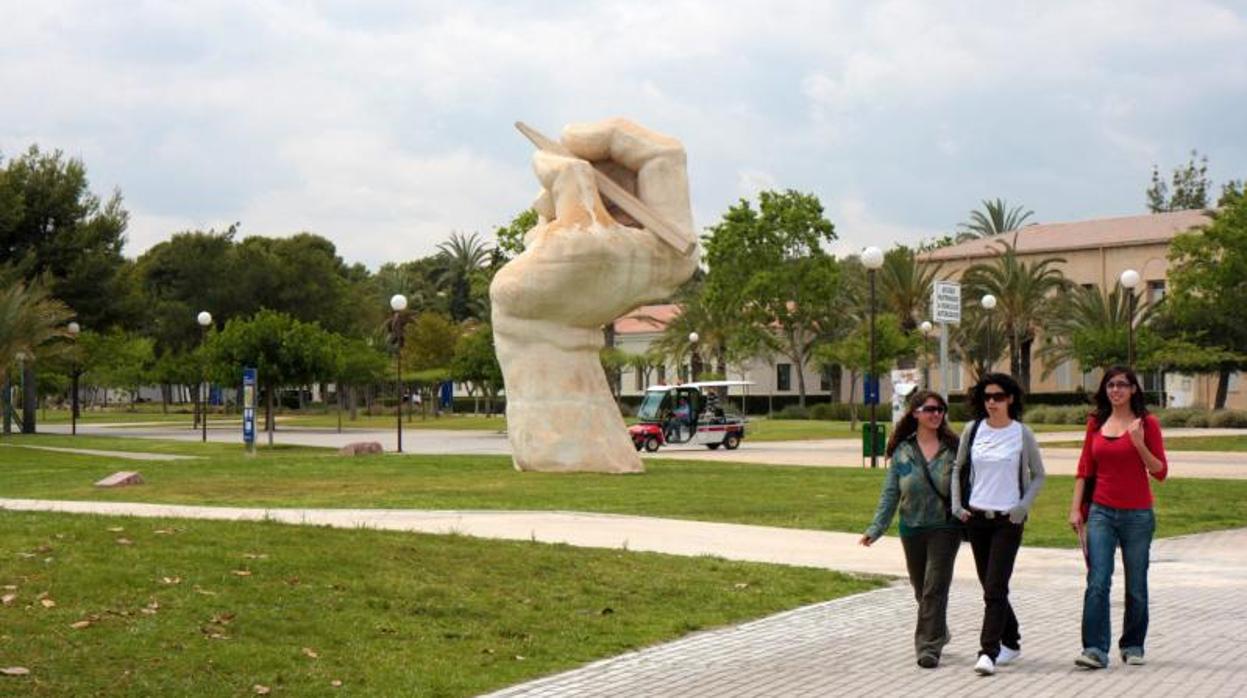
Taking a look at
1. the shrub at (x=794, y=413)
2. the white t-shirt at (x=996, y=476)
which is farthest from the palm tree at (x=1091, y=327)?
the white t-shirt at (x=996, y=476)

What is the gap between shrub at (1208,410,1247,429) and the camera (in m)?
57.2

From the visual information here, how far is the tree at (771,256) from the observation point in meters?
68.4

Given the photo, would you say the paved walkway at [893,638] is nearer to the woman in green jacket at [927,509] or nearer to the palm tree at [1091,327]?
the woman in green jacket at [927,509]

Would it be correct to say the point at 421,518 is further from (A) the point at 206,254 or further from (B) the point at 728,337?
(A) the point at 206,254

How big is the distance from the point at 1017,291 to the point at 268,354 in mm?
36851

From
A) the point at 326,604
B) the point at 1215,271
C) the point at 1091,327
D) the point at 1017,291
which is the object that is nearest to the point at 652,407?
the point at 1215,271

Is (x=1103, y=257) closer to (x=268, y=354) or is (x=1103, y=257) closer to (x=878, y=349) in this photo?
(x=878, y=349)

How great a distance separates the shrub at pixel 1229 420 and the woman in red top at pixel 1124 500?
50821 millimetres

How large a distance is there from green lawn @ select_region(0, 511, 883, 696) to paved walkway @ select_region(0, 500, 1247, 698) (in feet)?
1.51

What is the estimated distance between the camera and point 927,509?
9672 mm

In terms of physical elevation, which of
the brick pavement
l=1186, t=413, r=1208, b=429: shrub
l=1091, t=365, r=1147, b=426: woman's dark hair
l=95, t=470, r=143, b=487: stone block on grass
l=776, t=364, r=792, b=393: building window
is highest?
l=776, t=364, r=792, b=393: building window

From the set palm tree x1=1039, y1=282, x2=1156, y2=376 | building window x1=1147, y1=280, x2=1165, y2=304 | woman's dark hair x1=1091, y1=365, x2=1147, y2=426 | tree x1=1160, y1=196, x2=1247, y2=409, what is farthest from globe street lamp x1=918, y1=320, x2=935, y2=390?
woman's dark hair x1=1091, y1=365, x2=1147, y2=426

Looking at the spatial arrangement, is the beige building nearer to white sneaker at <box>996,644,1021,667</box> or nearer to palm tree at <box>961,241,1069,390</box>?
palm tree at <box>961,241,1069,390</box>

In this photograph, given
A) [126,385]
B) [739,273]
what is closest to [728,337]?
[739,273]
